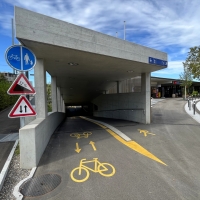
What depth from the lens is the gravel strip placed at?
9.79ft

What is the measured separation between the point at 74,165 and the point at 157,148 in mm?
3007

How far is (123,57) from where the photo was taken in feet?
21.2

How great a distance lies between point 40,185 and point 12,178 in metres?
0.83

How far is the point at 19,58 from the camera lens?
4.06 meters

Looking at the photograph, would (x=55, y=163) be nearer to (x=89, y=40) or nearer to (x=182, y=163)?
(x=182, y=163)

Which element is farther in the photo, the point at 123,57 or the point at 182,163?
the point at 123,57

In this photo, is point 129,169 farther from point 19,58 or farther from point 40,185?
point 19,58

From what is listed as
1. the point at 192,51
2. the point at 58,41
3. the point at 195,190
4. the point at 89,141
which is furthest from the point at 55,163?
the point at 192,51

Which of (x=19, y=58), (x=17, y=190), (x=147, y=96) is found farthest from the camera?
(x=147, y=96)

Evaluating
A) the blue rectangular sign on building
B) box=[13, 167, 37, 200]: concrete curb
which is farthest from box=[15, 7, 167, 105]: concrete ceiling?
box=[13, 167, 37, 200]: concrete curb

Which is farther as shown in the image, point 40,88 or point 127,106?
point 127,106

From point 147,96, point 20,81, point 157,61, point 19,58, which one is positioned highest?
point 157,61

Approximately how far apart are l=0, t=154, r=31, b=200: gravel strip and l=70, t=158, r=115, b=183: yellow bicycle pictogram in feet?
4.00

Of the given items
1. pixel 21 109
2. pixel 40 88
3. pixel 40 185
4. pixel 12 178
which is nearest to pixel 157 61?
pixel 40 88
